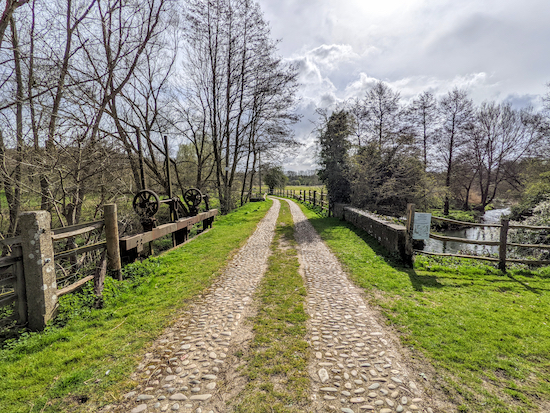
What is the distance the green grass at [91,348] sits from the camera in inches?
88.7

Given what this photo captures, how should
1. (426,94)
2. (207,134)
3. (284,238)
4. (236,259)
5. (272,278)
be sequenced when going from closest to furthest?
(272,278) → (236,259) → (284,238) → (207,134) → (426,94)

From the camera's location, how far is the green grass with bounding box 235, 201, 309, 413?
2238 mm

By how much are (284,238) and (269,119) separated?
12.3m

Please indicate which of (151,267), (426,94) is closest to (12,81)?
(151,267)

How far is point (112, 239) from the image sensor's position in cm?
488

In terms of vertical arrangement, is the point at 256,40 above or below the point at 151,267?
above

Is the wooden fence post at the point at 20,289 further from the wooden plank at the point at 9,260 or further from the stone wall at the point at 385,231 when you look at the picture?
the stone wall at the point at 385,231

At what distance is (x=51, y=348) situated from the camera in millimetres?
2938

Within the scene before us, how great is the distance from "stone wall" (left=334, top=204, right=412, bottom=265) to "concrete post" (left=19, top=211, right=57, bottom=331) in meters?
7.65

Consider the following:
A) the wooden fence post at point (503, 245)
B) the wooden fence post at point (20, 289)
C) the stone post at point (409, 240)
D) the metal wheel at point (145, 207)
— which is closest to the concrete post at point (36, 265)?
the wooden fence post at point (20, 289)

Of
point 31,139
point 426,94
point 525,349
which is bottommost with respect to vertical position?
point 525,349

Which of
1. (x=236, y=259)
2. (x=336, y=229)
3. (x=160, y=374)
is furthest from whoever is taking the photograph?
(x=336, y=229)

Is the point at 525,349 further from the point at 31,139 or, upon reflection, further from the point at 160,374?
the point at 31,139

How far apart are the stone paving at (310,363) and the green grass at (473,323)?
0.47 metres
